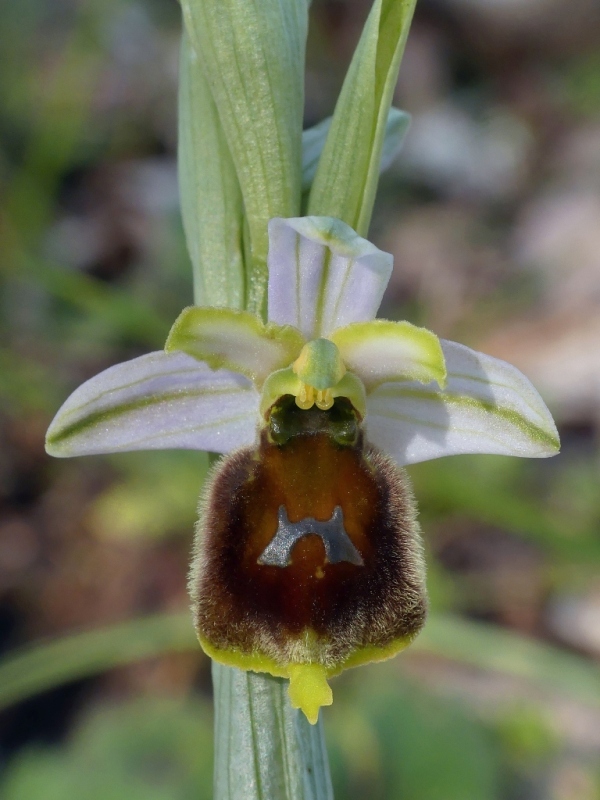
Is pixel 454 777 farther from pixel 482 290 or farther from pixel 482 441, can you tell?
pixel 482 290

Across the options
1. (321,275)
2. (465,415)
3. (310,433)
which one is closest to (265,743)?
(310,433)

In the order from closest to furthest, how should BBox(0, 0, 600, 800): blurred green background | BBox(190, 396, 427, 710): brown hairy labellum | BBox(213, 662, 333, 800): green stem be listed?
BBox(190, 396, 427, 710): brown hairy labellum
BBox(213, 662, 333, 800): green stem
BBox(0, 0, 600, 800): blurred green background

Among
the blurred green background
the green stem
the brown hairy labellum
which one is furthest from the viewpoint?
the blurred green background

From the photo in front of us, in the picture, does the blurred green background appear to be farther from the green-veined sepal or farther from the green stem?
the green-veined sepal

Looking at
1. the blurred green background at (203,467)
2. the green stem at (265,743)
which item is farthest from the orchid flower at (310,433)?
the blurred green background at (203,467)

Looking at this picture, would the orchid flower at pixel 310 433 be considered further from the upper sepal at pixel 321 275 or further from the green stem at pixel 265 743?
the green stem at pixel 265 743

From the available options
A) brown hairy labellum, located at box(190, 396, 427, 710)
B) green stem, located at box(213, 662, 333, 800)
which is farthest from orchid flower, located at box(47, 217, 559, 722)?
green stem, located at box(213, 662, 333, 800)

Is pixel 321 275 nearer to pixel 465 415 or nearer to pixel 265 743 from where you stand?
pixel 465 415

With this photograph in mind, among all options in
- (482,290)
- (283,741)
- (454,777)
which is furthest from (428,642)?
(482,290)
